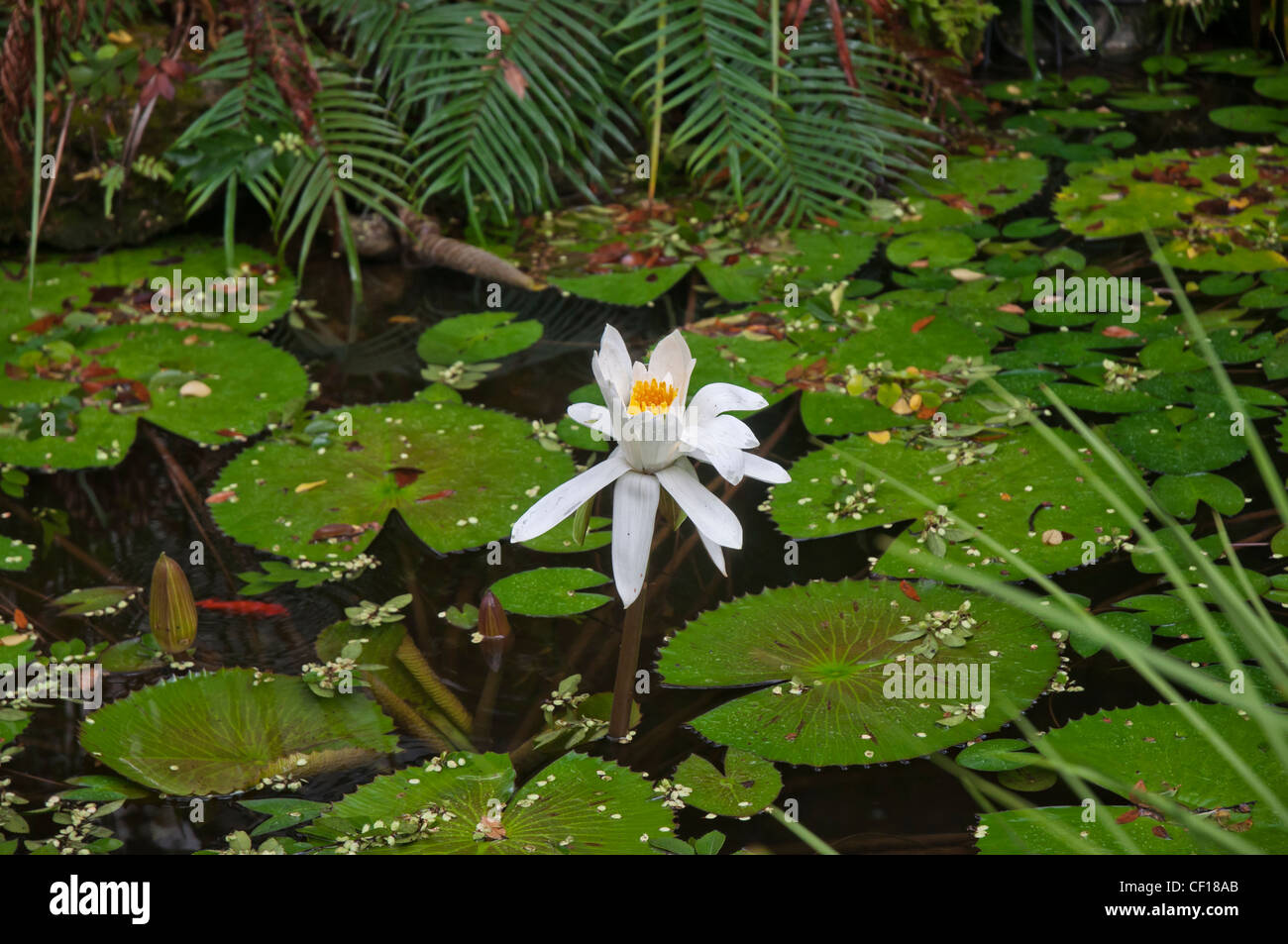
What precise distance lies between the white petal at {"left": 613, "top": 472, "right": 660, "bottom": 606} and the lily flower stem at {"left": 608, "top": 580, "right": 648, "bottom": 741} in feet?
0.28

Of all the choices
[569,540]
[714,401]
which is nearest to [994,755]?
[714,401]

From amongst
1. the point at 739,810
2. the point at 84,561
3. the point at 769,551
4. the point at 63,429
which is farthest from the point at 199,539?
the point at 739,810

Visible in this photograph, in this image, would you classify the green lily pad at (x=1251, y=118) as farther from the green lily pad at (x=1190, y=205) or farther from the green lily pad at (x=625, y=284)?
the green lily pad at (x=625, y=284)

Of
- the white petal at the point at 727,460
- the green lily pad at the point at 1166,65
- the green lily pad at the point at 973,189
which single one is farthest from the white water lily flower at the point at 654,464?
the green lily pad at the point at 1166,65

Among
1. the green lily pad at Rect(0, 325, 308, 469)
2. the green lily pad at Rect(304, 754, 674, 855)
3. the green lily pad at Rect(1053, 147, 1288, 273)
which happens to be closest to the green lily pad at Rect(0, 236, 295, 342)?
the green lily pad at Rect(0, 325, 308, 469)

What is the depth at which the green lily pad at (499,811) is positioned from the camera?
4.91ft

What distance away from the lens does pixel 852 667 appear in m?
1.75

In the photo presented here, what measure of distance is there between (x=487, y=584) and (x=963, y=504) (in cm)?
88

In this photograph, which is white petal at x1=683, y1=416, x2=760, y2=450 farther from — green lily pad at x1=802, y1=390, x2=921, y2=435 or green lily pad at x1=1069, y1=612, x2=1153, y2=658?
green lily pad at x1=802, y1=390, x2=921, y2=435

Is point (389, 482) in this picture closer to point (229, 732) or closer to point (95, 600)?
point (95, 600)

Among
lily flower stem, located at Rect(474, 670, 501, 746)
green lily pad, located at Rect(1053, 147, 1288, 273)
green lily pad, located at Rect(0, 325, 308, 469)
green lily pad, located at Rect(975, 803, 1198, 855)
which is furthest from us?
green lily pad, located at Rect(1053, 147, 1288, 273)

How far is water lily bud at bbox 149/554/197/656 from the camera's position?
73.9 inches

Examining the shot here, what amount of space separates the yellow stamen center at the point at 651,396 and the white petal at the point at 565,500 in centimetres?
7
